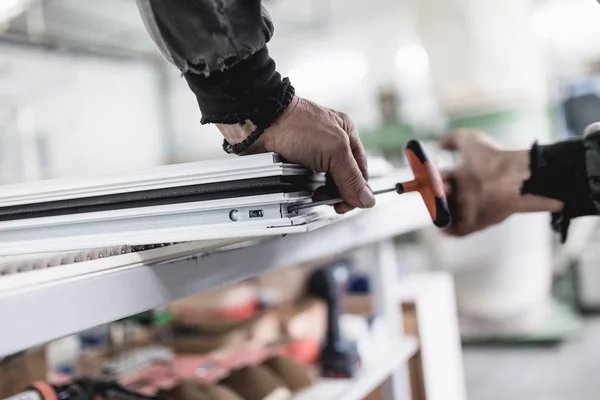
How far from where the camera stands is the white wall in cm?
534

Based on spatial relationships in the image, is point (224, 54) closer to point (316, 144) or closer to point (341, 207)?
point (316, 144)

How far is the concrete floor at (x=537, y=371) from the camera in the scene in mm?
2656

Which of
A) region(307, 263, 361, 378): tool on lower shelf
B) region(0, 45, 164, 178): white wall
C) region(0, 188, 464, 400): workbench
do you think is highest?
region(0, 45, 164, 178): white wall

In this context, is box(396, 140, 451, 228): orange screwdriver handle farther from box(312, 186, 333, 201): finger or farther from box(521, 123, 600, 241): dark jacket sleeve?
box(521, 123, 600, 241): dark jacket sleeve

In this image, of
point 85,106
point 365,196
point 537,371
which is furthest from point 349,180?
point 85,106

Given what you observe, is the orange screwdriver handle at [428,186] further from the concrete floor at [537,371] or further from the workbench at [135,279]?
the concrete floor at [537,371]

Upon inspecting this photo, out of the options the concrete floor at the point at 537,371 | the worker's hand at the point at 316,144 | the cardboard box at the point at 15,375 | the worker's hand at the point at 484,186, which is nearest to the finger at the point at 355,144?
the worker's hand at the point at 316,144

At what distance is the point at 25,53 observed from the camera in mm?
5395

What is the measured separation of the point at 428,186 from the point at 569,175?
36 cm

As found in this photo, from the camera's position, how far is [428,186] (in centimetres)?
89

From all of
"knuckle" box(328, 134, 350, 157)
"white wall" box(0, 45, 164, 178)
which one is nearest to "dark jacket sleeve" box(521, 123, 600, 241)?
"knuckle" box(328, 134, 350, 157)

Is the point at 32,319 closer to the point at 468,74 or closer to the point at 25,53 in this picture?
the point at 468,74

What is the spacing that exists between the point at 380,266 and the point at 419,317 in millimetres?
166

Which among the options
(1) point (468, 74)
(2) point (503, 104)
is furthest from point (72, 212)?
(2) point (503, 104)
